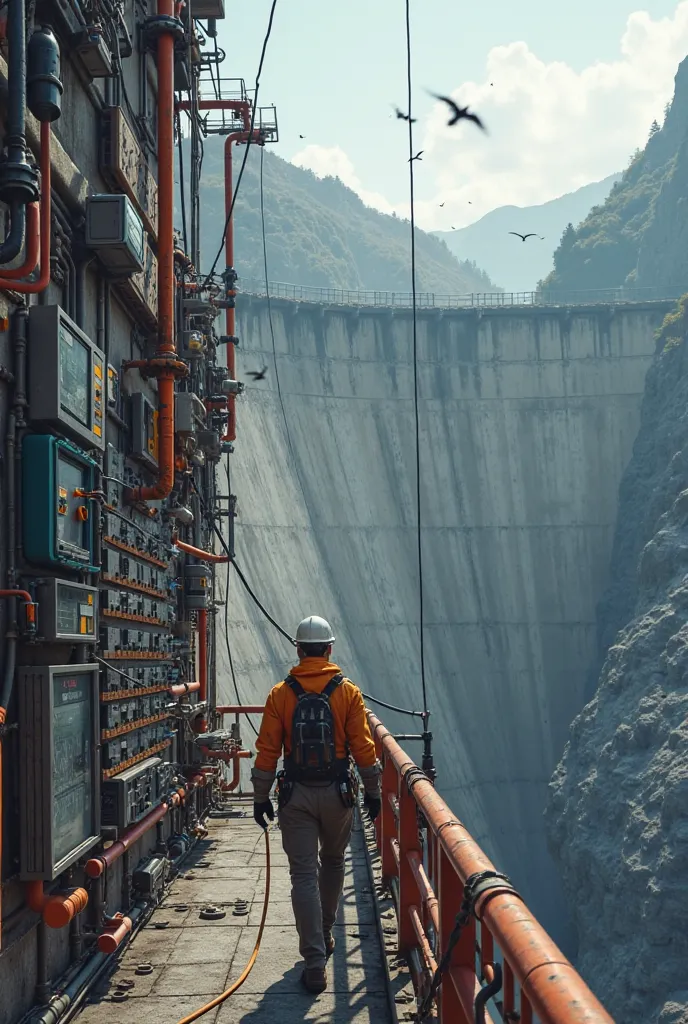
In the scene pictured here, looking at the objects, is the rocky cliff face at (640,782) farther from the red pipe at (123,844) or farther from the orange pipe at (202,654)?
the red pipe at (123,844)

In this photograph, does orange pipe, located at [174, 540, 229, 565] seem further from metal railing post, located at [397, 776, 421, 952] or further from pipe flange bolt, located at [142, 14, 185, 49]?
metal railing post, located at [397, 776, 421, 952]

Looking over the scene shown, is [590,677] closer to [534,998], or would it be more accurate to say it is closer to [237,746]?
[237,746]

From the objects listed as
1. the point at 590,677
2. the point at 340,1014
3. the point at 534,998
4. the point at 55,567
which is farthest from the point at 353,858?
the point at 590,677

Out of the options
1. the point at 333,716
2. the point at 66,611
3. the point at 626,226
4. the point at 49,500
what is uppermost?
the point at 626,226

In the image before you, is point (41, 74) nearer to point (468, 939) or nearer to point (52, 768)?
point (52, 768)

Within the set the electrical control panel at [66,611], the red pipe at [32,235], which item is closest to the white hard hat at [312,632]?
the electrical control panel at [66,611]

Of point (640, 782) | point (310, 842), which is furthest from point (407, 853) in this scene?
point (640, 782)
